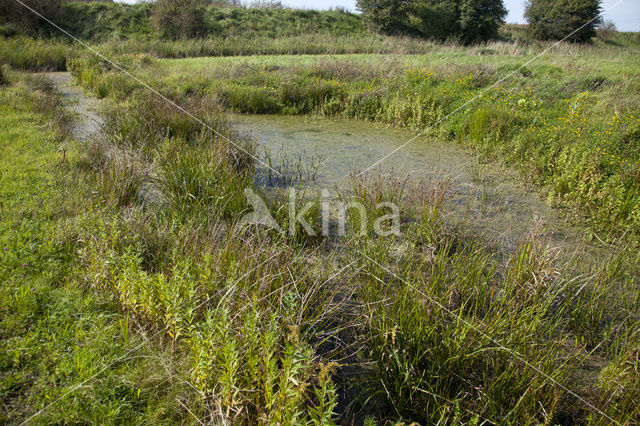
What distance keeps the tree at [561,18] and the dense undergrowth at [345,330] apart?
15708mm

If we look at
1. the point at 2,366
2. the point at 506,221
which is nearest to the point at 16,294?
the point at 2,366

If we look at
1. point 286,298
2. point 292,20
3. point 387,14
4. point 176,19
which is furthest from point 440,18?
point 286,298

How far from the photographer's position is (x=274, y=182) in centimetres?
530

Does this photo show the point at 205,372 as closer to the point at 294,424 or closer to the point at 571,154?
the point at 294,424

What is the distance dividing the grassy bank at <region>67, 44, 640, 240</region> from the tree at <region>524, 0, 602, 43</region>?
8.15ft

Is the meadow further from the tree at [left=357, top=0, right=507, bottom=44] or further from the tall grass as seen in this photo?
the tree at [left=357, top=0, right=507, bottom=44]

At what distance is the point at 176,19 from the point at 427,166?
23081mm

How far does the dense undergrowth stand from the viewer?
5.98 feet

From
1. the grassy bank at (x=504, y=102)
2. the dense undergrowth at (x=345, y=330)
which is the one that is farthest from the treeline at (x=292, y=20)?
the dense undergrowth at (x=345, y=330)

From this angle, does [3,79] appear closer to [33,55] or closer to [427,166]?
[33,55]

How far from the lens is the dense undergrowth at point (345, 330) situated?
182 centimetres

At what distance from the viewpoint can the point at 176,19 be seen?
23297 millimetres

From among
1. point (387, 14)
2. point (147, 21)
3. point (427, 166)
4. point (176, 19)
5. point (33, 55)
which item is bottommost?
point (427, 166)

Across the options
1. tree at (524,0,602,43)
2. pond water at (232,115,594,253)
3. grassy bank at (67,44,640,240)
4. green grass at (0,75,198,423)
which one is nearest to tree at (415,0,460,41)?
tree at (524,0,602,43)
